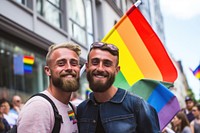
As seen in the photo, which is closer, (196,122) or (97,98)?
(97,98)

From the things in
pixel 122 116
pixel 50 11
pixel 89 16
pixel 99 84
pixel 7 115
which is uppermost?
pixel 89 16

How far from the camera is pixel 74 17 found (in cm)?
1731

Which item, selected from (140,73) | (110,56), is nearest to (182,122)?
(140,73)

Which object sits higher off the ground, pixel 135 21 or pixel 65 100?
pixel 135 21

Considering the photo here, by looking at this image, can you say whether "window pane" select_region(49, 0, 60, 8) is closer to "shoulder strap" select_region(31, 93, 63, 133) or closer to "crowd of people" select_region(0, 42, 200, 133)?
"crowd of people" select_region(0, 42, 200, 133)

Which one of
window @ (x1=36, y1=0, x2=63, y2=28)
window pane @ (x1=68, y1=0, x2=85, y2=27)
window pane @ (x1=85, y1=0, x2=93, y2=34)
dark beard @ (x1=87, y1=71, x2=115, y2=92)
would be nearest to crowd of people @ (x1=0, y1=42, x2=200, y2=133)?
dark beard @ (x1=87, y1=71, x2=115, y2=92)

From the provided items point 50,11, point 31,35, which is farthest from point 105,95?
point 50,11

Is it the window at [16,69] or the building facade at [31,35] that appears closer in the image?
the building facade at [31,35]

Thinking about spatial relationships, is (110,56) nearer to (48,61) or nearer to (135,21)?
(48,61)

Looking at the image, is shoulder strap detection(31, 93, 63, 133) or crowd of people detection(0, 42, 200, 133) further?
crowd of people detection(0, 42, 200, 133)

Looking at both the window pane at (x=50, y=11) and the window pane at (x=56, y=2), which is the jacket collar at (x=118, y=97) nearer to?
the window pane at (x=50, y=11)

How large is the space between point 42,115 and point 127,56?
2.25 metres

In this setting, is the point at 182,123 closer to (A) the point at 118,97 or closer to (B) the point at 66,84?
(A) the point at 118,97

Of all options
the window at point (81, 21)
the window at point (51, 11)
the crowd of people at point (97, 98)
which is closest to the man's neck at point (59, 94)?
the crowd of people at point (97, 98)
